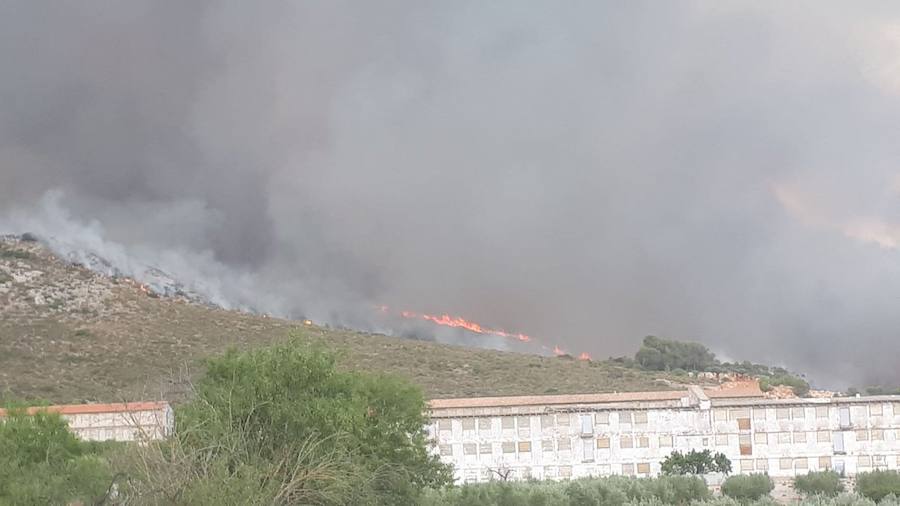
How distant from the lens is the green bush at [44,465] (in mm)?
28469

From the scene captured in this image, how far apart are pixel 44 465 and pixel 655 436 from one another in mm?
53206

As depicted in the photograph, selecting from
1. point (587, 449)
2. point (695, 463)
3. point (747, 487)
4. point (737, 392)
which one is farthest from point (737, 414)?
point (747, 487)

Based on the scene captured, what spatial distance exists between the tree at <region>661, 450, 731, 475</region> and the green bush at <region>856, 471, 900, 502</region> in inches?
604

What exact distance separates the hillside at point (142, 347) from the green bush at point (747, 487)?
125 feet

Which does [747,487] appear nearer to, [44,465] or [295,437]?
[295,437]

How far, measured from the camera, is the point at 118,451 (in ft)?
89.8

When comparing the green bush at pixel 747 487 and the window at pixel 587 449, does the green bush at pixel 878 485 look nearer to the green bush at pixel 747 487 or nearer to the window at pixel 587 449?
the green bush at pixel 747 487

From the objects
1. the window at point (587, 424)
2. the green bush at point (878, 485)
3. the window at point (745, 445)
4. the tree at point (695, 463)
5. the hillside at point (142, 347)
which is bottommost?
the green bush at point (878, 485)

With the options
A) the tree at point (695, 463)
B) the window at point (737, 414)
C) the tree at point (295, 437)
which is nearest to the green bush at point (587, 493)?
the tree at point (295, 437)

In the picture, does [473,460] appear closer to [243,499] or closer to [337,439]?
[337,439]

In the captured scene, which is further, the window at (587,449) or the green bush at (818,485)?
the window at (587,449)

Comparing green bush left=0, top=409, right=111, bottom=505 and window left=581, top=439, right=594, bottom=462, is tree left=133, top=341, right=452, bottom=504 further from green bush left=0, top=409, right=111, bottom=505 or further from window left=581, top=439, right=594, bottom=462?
window left=581, top=439, right=594, bottom=462

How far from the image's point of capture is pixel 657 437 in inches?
3054

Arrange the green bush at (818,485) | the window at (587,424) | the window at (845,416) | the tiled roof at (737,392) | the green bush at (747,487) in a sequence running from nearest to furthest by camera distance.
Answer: the green bush at (747,487) < the green bush at (818,485) < the window at (587,424) < the window at (845,416) < the tiled roof at (737,392)
